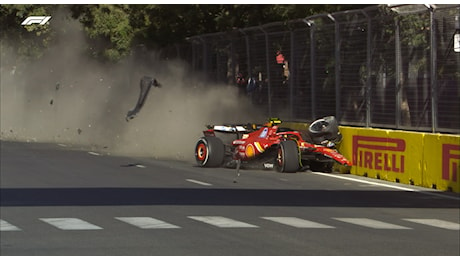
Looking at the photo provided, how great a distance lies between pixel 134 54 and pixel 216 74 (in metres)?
0.63

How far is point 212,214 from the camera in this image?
57.4 ft

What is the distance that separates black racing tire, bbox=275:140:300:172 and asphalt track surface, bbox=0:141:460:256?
1.31ft

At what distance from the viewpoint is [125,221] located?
16.5 meters

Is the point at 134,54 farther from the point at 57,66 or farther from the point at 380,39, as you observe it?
Result: the point at 380,39

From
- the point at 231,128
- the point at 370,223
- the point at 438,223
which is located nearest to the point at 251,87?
the point at 231,128

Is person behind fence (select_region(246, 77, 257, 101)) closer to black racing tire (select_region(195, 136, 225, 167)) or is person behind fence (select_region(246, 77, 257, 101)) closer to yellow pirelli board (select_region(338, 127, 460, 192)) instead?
black racing tire (select_region(195, 136, 225, 167))

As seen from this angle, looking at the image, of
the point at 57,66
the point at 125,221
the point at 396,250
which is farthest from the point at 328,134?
the point at 125,221

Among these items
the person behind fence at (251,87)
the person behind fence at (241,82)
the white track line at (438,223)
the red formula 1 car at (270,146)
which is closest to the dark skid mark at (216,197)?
the white track line at (438,223)

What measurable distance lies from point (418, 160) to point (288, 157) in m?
15.8

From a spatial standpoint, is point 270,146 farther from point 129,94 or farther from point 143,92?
point 143,92

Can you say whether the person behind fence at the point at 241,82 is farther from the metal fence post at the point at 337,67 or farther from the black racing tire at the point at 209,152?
the metal fence post at the point at 337,67

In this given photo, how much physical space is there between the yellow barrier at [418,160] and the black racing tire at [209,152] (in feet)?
42.8

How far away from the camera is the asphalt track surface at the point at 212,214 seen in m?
13.1

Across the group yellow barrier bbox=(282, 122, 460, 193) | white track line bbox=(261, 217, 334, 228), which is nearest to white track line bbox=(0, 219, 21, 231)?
white track line bbox=(261, 217, 334, 228)
